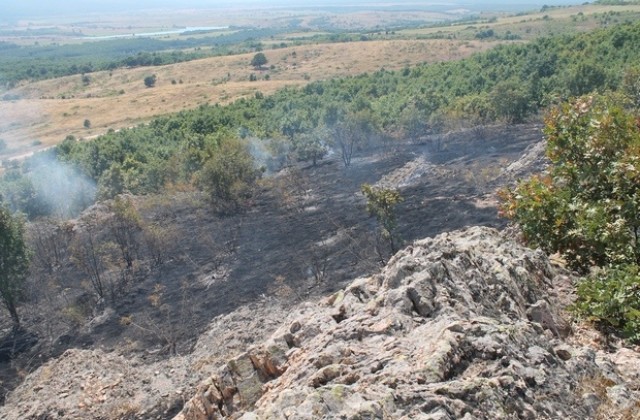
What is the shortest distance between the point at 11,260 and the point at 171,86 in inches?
2846

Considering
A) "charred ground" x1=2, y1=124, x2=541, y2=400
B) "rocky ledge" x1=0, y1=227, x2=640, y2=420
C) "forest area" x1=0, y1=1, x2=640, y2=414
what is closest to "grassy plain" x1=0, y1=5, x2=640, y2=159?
"forest area" x1=0, y1=1, x2=640, y2=414

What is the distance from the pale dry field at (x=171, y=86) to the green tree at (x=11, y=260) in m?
44.6

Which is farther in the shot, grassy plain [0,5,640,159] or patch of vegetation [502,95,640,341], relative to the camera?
grassy plain [0,5,640,159]

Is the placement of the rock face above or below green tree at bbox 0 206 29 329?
above

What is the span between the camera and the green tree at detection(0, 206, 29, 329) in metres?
23.2

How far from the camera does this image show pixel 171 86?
91.6 metres

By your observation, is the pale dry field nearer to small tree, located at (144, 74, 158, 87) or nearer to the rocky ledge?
small tree, located at (144, 74, 158, 87)

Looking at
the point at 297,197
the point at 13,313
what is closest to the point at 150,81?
the point at 297,197

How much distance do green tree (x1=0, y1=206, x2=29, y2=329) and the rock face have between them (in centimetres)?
1808

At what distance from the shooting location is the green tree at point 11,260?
914 inches

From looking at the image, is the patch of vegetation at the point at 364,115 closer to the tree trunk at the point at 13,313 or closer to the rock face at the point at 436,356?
the tree trunk at the point at 13,313

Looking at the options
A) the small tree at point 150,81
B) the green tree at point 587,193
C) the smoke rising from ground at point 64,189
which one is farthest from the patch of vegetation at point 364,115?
the small tree at point 150,81

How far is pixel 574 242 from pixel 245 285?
53.8 feet

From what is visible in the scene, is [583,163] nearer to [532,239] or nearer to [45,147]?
[532,239]
